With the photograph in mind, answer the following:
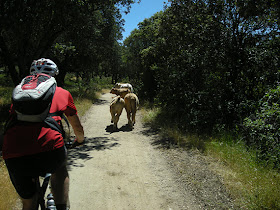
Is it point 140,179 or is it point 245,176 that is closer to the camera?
point 245,176

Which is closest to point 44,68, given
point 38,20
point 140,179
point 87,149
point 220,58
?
point 140,179

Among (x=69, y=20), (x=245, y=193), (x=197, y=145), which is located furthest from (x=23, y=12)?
(x=245, y=193)

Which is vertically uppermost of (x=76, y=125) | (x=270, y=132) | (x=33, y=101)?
(x=33, y=101)

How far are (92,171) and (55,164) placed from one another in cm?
304

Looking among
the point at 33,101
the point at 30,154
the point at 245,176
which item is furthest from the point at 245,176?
the point at 33,101

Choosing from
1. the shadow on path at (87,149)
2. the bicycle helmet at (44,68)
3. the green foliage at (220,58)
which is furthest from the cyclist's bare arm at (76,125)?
the green foliage at (220,58)

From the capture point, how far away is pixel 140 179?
4.74 m

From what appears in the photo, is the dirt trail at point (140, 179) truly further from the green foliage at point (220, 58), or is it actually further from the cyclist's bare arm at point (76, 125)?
the green foliage at point (220, 58)

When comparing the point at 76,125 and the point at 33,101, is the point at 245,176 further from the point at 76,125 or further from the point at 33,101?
the point at 33,101

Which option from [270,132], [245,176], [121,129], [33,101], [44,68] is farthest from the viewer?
[121,129]

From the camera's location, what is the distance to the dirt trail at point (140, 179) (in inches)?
152

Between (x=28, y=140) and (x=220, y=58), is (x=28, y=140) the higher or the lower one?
the lower one

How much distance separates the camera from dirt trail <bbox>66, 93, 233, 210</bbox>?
386 centimetres

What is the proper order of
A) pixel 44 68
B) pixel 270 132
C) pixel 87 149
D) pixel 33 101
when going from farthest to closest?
pixel 87 149, pixel 270 132, pixel 44 68, pixel 33 101
